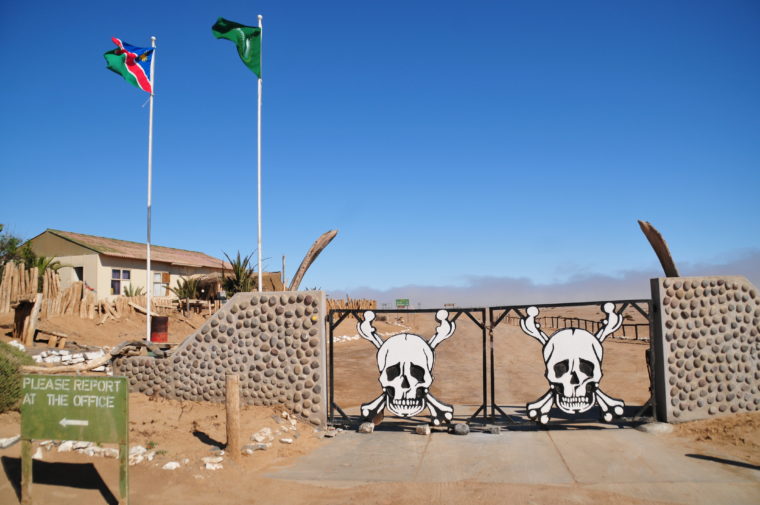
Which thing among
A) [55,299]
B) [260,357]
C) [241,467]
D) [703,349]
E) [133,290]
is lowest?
[241,467]

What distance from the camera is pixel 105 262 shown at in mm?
27844

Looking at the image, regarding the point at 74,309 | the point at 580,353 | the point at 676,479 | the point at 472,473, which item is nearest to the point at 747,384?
the point at 580,353

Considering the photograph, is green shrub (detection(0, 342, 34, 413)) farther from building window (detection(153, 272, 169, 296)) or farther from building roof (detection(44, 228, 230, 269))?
building window (detection(153, 272, 169, 296))

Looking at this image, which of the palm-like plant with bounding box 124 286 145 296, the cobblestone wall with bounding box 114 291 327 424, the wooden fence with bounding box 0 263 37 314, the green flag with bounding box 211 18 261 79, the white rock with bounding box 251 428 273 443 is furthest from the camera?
the palm-like plant with bounding box 124 286 145 296

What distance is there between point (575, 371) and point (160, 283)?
89.5ft

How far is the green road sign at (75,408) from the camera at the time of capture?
595 cm

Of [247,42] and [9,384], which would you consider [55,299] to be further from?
[247,42]

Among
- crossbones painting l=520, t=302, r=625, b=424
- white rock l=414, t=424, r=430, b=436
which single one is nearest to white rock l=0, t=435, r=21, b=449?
white rock l=414, t=424, r=430, b=436

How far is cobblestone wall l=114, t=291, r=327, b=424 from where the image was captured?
977 centimetres

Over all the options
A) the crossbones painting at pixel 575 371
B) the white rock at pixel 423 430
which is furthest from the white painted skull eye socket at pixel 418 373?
the crossbones painting at pixel 575 371

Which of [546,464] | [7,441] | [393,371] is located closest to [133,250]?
[7,441]

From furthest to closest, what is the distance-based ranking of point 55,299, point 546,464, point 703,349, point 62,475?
point 55,299
point 703,349
point 546,464
point 62,475

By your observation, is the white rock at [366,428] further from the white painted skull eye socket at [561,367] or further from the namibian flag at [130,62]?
the namibian flag at [130,62]

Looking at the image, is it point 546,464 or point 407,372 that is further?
point 407,372
